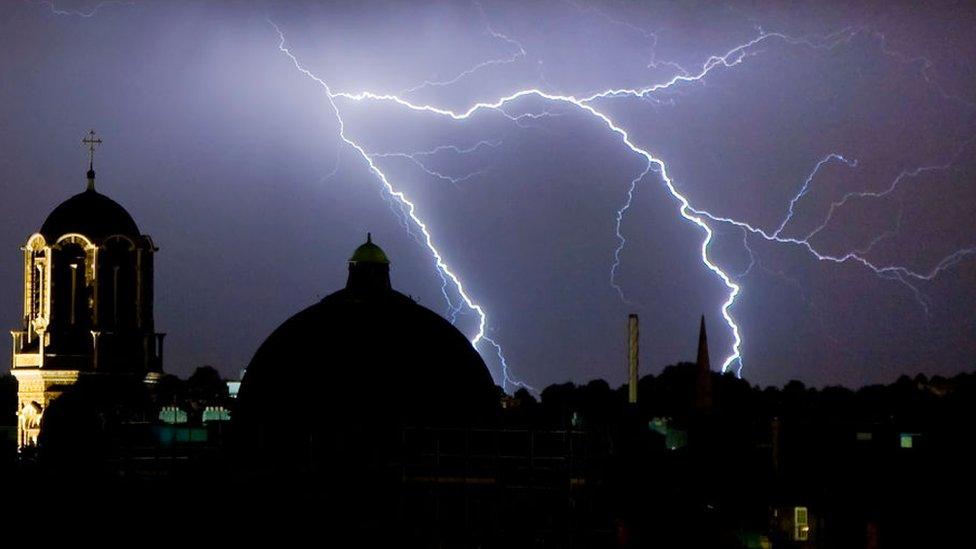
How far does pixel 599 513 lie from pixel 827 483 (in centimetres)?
770

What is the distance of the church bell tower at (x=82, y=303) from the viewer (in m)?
86.9

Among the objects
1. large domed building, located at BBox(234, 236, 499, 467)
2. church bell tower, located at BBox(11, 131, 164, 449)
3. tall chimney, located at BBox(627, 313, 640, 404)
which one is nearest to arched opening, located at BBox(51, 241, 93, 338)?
church bell tower, located at BBox(11, 131, 164, 449)

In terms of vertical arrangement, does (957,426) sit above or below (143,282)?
below

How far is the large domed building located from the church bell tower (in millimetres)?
14111

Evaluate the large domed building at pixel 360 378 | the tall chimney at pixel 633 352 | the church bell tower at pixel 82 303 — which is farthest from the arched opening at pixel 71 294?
the tall chimney at pixel 633 352

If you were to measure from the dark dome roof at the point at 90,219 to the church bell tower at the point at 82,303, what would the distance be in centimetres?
4

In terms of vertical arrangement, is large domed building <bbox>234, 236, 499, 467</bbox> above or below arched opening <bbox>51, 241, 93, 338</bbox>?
below

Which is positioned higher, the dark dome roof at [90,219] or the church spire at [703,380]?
the dark dome roof at [90,219]

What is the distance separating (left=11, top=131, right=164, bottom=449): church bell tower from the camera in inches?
3420

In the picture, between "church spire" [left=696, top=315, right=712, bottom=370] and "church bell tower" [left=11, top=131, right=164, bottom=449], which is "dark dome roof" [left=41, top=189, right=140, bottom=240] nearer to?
"church bell tower" [left=11, top=131, right=164, bottom=449]

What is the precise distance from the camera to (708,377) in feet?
268

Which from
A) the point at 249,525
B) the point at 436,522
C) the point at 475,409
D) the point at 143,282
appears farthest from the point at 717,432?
the point at 143,282

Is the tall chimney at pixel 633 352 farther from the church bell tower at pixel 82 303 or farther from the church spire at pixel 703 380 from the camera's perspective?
the church bell tower at pixel 82 303

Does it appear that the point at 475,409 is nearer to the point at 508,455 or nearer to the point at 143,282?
the point at 508,455
